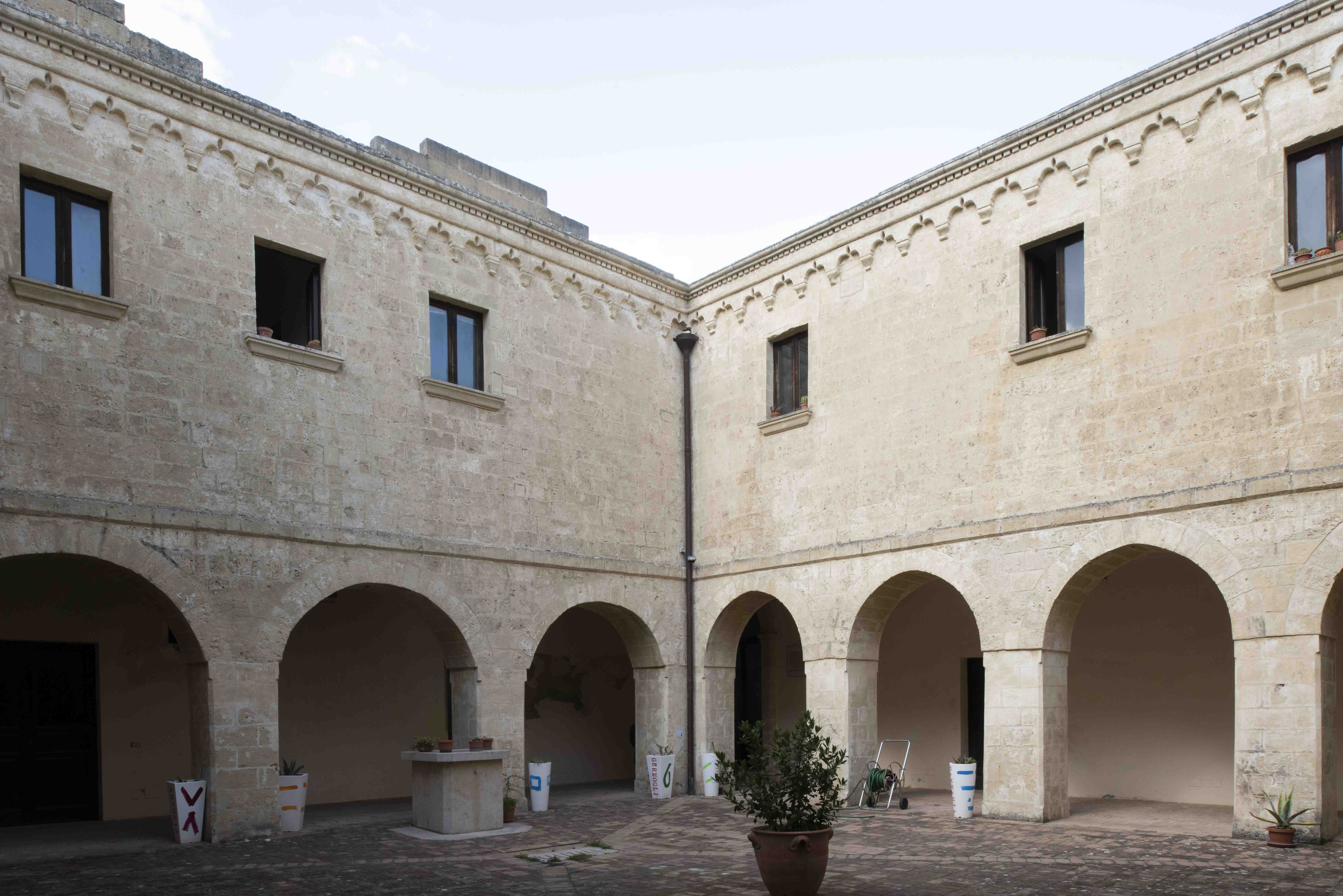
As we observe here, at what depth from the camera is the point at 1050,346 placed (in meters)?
10.8

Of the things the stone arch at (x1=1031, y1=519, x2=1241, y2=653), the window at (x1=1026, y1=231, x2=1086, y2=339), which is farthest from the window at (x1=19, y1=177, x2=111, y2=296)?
the stone arch at (x1=1031, y1=519, x2=1241, y2=653)

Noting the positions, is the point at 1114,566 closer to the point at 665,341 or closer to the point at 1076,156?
Answer: the point at 1076,156

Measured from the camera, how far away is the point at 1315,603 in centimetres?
866

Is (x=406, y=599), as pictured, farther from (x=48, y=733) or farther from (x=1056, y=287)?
(x=1056, y=287)

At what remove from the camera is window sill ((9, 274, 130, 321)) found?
358 inches

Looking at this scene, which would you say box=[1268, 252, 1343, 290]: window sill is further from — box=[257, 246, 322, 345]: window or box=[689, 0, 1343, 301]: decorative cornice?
box=[257, 246, 322, 345]: window

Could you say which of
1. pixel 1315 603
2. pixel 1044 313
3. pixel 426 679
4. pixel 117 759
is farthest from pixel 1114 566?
pixel 117 759

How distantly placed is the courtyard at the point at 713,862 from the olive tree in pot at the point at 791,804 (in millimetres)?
564

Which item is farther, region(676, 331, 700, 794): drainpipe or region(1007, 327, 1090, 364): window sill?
region(676, 331, 700, 794): drainpipe

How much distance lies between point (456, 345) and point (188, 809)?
222 inches

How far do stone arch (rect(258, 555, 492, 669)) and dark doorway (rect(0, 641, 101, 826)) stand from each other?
7.24 feet

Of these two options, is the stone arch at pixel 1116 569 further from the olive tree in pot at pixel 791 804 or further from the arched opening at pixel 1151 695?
the olive tree in pot at pixel 791 804

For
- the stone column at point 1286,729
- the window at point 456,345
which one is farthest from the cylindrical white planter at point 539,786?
the stone column at point 1286,729

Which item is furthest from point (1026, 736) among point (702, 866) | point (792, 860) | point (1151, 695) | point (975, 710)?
point (792, 860)
